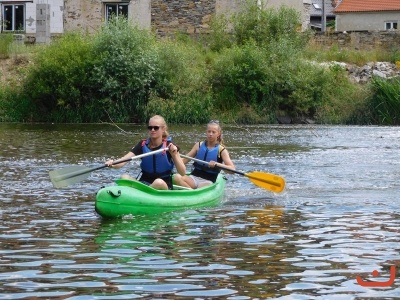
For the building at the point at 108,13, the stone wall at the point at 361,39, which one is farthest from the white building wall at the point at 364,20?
the stone wall at the point at 361,39

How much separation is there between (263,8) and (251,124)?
7.51 m

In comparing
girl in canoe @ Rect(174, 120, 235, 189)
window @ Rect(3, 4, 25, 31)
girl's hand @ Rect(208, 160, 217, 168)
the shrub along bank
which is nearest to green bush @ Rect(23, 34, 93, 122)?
the shrub along bank

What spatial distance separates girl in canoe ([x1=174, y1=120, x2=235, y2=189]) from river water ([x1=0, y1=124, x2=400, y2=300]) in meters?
0.43

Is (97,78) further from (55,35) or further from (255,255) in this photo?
(255,255)

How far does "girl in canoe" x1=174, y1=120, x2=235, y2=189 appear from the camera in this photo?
13.7 metres

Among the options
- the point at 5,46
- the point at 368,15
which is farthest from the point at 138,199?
the point at 368,15

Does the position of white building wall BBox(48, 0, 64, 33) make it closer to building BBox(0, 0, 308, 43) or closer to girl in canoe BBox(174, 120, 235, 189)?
building BBox(0, 0, 308, 43)

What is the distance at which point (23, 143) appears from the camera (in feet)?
79.8

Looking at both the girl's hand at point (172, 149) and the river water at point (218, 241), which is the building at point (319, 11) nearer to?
the river water at point (218, 241)

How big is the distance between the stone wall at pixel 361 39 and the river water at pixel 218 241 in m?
21.4

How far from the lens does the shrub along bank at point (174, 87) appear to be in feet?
112

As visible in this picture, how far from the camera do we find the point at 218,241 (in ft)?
33.0

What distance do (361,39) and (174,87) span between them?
9208 millimetres

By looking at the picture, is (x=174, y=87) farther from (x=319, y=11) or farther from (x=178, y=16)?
(x=319, y=11)
